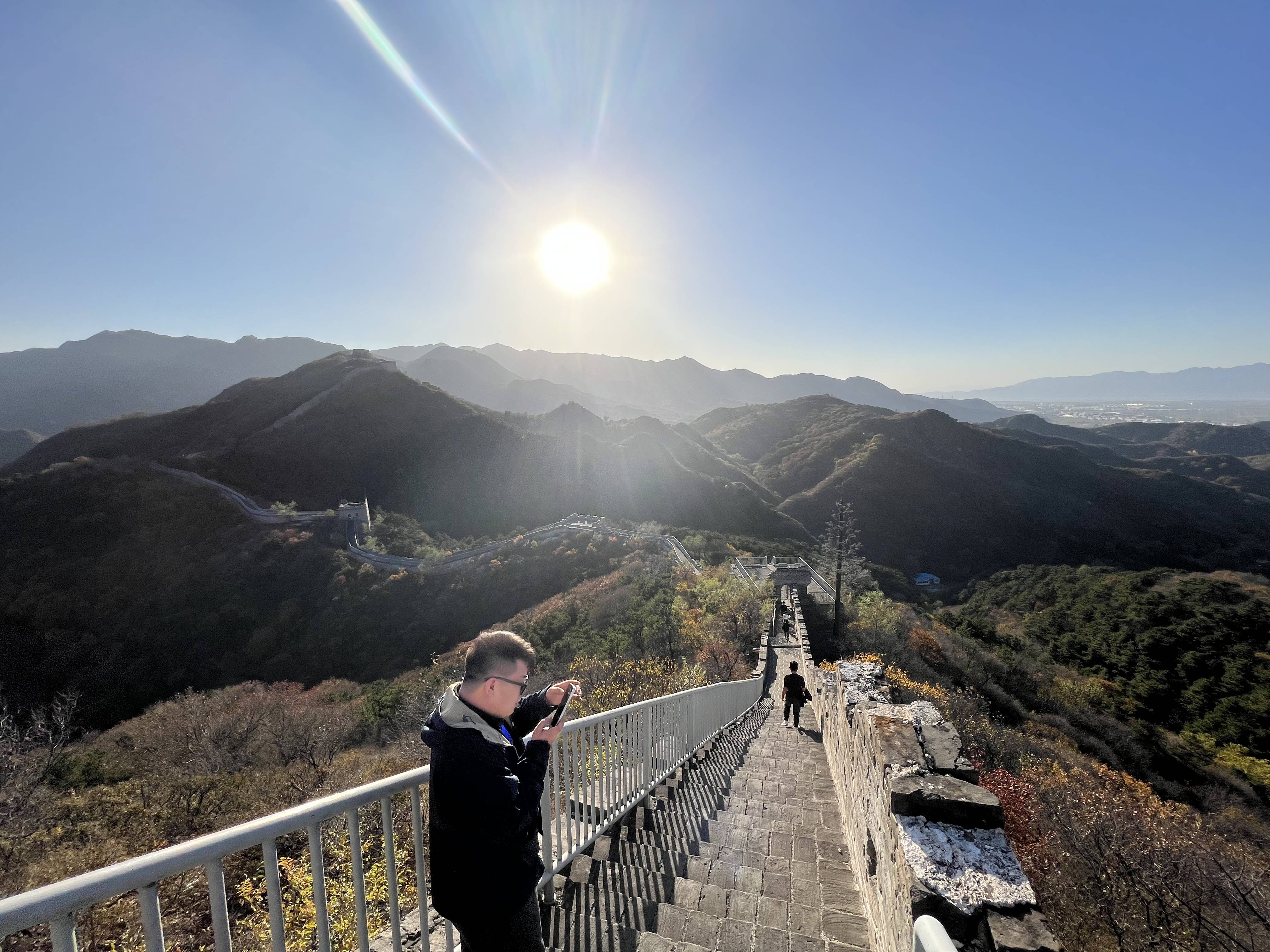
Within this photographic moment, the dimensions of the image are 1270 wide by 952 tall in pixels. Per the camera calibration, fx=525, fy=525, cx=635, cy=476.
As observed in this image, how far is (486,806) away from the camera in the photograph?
162cm

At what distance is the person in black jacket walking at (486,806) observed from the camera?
1.63 metres

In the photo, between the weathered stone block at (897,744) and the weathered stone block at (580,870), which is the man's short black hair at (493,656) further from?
the weathered stone block at (897,744)

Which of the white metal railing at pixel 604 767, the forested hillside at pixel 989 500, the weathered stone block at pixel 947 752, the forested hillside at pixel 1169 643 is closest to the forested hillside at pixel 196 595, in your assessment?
the white metal railing at pixel 604 767

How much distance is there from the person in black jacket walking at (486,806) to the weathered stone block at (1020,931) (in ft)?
6.07

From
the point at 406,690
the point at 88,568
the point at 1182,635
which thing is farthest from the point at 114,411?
the point at 1182,635

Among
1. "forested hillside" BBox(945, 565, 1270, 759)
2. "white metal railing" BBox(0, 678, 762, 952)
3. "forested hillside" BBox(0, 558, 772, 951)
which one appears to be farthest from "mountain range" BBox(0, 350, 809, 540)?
"white metal railing" BBox(0, 678, 762, 952)

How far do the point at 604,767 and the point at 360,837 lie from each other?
156 cm

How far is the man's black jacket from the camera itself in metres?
1.63

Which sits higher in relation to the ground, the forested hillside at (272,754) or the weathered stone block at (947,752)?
the weathered stone block at (947,752)

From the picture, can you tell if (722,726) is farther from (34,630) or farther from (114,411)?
(114,411)

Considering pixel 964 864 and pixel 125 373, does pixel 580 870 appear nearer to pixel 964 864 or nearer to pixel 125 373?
pixel 964 864

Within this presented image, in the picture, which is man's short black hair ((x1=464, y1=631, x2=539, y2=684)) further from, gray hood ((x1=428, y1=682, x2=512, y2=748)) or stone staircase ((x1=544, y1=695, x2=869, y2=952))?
stone staircase ((x1=544, y1=695, x2=869, y2=952))

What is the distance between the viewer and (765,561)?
30938 millimetres

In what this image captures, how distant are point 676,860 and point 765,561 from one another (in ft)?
93.5
